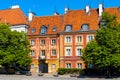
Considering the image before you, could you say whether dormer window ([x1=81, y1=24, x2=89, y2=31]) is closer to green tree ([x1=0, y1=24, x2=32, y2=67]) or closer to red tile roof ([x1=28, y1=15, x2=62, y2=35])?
red tile roof ([x1=28, y1=15, x2=62, y2=35])

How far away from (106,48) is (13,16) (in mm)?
29291

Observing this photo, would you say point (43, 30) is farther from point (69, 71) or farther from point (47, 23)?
point (69, 71)

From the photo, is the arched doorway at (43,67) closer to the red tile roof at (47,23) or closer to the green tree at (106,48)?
the red tile roof at (47,23)

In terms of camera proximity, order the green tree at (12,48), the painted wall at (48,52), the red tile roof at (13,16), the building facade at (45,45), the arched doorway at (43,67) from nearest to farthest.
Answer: the green tree at (12,48) < the painted wall at (48,52) < the building facade at (45,45) < the arched doorway at (43,67) < the red tile roof at (13,16)

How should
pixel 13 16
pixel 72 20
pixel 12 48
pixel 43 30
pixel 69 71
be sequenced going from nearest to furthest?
pixel 12 48
pixel 69 71
pixel 72 20
pixel 43 30
pixel 13 16

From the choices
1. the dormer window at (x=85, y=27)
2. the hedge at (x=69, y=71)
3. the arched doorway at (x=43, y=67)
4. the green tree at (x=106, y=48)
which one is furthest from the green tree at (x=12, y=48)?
the green tree at (x=106, y=48)

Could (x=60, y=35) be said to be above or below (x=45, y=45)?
above

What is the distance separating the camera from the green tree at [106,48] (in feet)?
174

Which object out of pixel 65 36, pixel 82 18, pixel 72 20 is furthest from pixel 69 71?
pixel 82 18

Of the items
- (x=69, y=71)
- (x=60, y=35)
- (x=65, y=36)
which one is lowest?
(x=69, y=71)

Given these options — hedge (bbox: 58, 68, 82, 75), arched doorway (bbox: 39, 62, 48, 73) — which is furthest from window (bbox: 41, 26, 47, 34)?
hedge (bbox: 58, 68, 82, 75)

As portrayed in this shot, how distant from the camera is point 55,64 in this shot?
69.6m

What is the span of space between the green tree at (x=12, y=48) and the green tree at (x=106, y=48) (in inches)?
519

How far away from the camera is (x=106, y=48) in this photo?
5384cm
